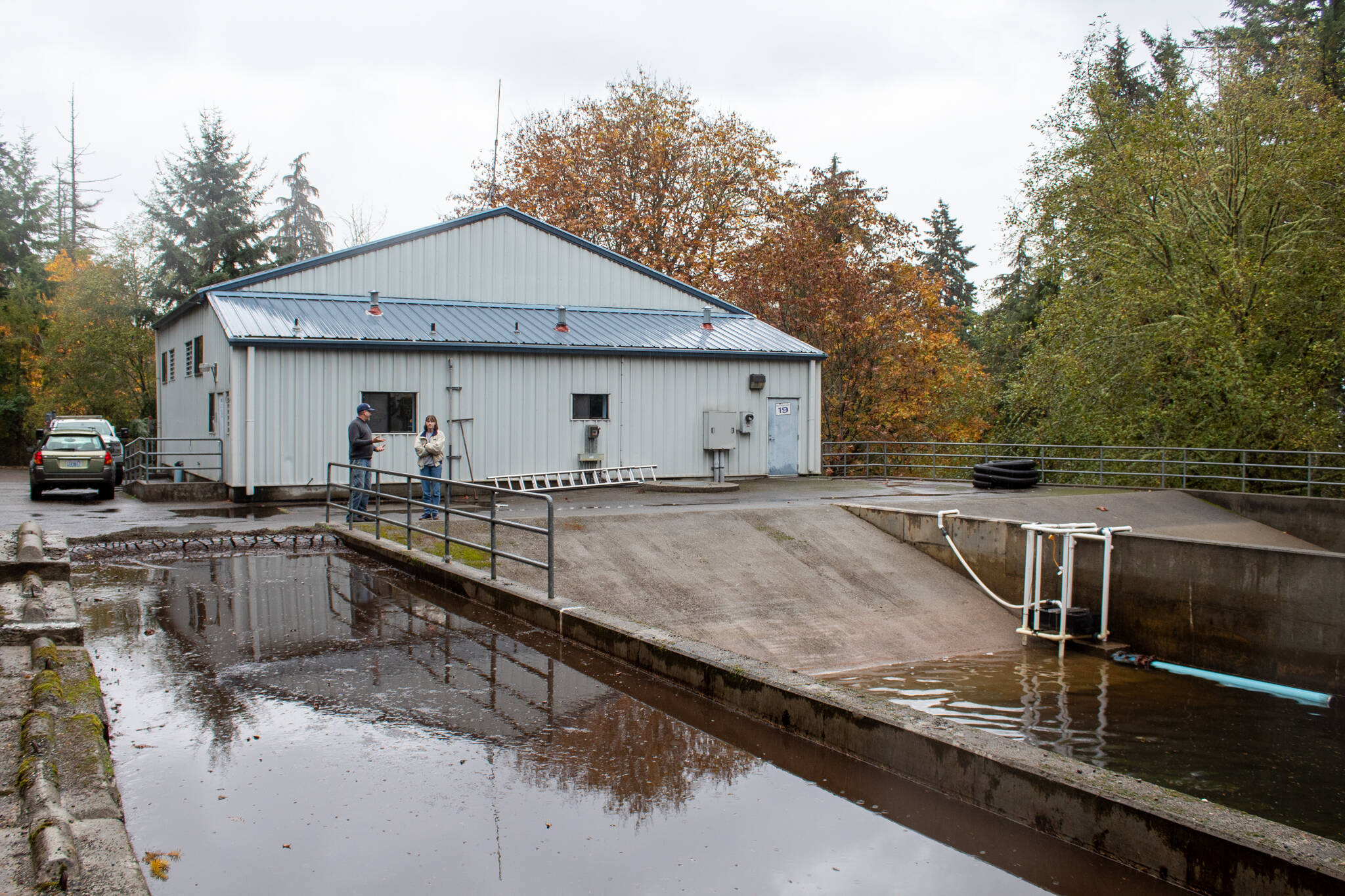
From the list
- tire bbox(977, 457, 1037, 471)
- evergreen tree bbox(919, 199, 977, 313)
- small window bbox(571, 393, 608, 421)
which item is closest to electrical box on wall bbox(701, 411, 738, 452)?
small window bbox(571, 393, 608, 421)

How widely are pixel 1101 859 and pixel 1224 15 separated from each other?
41.3 metres

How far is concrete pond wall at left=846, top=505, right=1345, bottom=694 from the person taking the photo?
40.1 feet

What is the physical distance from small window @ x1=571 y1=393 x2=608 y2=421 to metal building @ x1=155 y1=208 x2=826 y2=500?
36mm

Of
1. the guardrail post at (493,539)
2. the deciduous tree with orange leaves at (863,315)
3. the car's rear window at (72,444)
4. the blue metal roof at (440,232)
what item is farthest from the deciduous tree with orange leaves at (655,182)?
the guardrail post at (493,539)

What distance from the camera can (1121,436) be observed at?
25438 millimetres

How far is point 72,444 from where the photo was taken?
20.8m

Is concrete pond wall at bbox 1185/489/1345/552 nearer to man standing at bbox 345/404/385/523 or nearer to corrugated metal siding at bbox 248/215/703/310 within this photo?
corrugated metal siding at bbox 248/215/703/310

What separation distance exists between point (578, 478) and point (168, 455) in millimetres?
8630

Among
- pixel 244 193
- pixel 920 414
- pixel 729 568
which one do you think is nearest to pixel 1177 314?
pixel 920 414

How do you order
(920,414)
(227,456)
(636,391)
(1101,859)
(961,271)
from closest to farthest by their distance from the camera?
(1101,859)
(227,456)
(636,391)
(920,414)
(961,271)

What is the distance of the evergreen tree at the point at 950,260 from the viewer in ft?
204

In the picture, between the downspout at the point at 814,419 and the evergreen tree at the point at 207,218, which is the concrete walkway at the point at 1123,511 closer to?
the downspout at the point at 814,419

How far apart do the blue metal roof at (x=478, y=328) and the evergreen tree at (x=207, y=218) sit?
2407 centimetres

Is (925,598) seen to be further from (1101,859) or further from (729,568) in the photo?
(1101,859)
